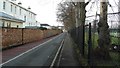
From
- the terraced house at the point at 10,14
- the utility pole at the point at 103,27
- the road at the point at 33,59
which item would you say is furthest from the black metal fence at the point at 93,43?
the terraced house at the point at 10,14

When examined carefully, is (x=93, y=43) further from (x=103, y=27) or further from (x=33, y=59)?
(x=33, y=59)

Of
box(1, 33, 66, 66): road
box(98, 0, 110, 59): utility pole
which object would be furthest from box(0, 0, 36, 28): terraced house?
box(98, 0, 110, 59): utility pole

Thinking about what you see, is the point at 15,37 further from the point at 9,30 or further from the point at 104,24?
the point at 104,24

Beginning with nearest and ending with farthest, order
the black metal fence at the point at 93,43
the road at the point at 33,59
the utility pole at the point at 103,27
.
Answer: the black metal fence at the point at 93,43, the utility pole at the point at 103,27, the road at the point at 33,59

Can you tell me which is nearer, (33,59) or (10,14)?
(33,59)

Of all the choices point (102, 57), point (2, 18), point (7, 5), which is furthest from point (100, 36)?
point (7, 5)

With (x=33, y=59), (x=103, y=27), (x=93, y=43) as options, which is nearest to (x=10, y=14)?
(x=33, y=59)

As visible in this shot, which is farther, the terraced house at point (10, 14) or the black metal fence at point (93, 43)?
the terraced house at point (10, 14)

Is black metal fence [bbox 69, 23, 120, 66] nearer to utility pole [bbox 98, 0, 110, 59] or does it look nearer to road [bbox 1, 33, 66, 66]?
utility pole [bbox 98, 0, 110, 59]

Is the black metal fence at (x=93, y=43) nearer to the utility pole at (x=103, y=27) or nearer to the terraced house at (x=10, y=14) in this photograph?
the utility pole at (x=103, y=27)

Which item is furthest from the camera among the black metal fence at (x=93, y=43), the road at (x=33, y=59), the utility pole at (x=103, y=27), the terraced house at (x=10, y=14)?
the terraced house at (x=10, y=14)

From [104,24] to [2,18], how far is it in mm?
32148

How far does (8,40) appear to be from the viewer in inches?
1055

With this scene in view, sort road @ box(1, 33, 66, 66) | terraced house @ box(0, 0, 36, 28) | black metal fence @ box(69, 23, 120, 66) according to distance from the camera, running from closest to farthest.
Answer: black metal fence @ box(69, 23, 120, 66), road @ box(1, 33, 66, 66), terraced house @ box(0, 0, 36, 28)
